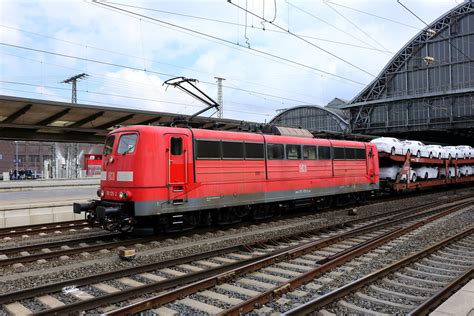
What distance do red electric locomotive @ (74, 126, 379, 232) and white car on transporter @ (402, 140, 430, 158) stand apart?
971cm

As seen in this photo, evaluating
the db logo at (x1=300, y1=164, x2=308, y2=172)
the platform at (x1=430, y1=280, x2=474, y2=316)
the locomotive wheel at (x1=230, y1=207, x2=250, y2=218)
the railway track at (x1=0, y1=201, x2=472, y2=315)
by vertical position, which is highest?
the db logo at (x1=300, y1=164, x2=308, y2=172)

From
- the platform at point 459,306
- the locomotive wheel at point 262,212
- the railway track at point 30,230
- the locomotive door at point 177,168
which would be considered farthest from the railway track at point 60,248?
the platform at point 459,306

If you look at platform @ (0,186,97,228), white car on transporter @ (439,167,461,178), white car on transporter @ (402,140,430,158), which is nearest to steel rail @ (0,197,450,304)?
platform @ (0,186,97,228)

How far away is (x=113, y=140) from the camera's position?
38.1ft

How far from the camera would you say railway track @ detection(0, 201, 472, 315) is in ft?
19.1

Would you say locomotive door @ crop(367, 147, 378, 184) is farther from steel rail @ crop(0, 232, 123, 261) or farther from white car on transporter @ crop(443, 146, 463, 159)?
steel rail @ crop(0, 232, 123, 261)

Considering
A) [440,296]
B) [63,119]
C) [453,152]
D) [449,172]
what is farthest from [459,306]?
[453,152]

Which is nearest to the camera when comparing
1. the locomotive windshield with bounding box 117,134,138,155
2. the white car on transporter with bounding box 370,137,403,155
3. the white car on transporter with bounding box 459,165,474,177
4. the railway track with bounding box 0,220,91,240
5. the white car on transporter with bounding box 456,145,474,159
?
the locomotive windshield with bounding box 117,134,138,155

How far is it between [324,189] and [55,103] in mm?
10603

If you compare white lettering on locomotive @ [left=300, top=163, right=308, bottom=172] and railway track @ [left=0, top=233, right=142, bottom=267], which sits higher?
white lettering on locomotive @ [left=300, top=163, right=308, bottom=172]

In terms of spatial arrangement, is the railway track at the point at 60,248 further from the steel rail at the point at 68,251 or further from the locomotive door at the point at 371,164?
the locomotive door at the point at 371,164

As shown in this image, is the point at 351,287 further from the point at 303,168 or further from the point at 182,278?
the point at 303,168

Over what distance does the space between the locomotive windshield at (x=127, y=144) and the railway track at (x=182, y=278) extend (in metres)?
3.84

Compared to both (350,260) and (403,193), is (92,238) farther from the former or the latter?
(403,193)
